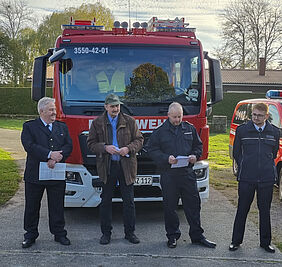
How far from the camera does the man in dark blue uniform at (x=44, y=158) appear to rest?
212 inches

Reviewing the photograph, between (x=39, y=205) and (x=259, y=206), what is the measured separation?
2.70m

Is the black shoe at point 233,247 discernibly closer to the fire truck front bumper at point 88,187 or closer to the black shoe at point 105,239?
the fire truck front bumper at point 88,187

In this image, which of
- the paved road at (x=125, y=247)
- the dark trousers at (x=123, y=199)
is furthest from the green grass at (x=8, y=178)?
the dark trousers at (x=123, y=199)

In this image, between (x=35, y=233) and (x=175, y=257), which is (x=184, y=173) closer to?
(x=175, y=257)

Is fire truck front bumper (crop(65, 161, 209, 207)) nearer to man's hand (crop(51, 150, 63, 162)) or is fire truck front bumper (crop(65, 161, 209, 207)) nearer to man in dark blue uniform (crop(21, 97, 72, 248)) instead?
man in dark blue uniform (crop(21, 97, 72, 248))

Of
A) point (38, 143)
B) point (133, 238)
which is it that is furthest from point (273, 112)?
point (38, 143)

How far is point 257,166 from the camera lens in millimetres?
5332

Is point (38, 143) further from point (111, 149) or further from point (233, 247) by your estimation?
point (233, 247)

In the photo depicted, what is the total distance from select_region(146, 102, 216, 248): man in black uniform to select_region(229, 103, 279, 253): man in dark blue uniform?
1.65 ft

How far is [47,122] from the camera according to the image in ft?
17.9

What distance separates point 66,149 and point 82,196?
947mm

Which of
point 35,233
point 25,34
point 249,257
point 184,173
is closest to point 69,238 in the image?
point 35,233

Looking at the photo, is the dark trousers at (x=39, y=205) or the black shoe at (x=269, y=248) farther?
the dark trousers at (x=39, y=205)

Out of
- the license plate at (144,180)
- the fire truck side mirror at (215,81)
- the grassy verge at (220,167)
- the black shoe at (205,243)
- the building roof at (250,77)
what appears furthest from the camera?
the building roof at (250,77)
